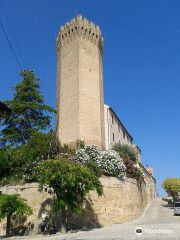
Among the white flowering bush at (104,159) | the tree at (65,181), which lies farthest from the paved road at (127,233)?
the white flowering bush at (104,159)

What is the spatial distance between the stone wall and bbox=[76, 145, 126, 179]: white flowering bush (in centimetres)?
88

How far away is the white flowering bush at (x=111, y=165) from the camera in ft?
68.6

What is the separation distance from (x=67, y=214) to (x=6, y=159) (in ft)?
22.3

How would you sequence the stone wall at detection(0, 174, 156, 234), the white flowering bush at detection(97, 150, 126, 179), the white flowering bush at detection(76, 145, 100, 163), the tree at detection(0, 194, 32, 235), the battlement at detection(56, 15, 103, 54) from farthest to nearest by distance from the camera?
the battlement at detection(56, 15, 103, 54)
the white flowering bush at detection(76, 145, 100, 163)
the white flowering bush at detection(97, 150, 126, 179)
the stone wall at detection(0, 174, 156, 234)
the tree at detection(0, 194, 32, 235)

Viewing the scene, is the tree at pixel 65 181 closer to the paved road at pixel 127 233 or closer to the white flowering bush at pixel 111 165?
the paved road at pixel 127 233

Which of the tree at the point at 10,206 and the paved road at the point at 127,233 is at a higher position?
the tree at the point at 10,206

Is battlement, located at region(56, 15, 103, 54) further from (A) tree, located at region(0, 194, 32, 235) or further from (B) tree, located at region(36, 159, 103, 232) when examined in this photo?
(A) tree, located at region(0, 194, 32, 235)

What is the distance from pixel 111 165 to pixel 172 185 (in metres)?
11.4

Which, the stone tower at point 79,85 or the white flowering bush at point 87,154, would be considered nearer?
the white flowering bush at point 87,154

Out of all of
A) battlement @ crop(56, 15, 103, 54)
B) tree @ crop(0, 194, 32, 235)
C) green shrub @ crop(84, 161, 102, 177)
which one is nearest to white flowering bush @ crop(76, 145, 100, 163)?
green shrub @ crop(84, 161, 102, 177)

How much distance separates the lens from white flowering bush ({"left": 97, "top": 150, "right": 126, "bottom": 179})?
2091 cm

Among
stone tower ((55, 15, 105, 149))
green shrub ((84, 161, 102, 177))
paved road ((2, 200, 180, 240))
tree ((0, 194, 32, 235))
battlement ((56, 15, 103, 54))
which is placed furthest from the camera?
battlement ((56, 15, 103, 54))

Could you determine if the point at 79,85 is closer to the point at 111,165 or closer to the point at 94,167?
the point at 111,165

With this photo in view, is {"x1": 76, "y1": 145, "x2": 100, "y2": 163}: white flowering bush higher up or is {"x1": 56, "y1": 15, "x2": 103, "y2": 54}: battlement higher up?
{"x1": 56, "y1": 15, "x2": 103, "y2": 54}: battlement
